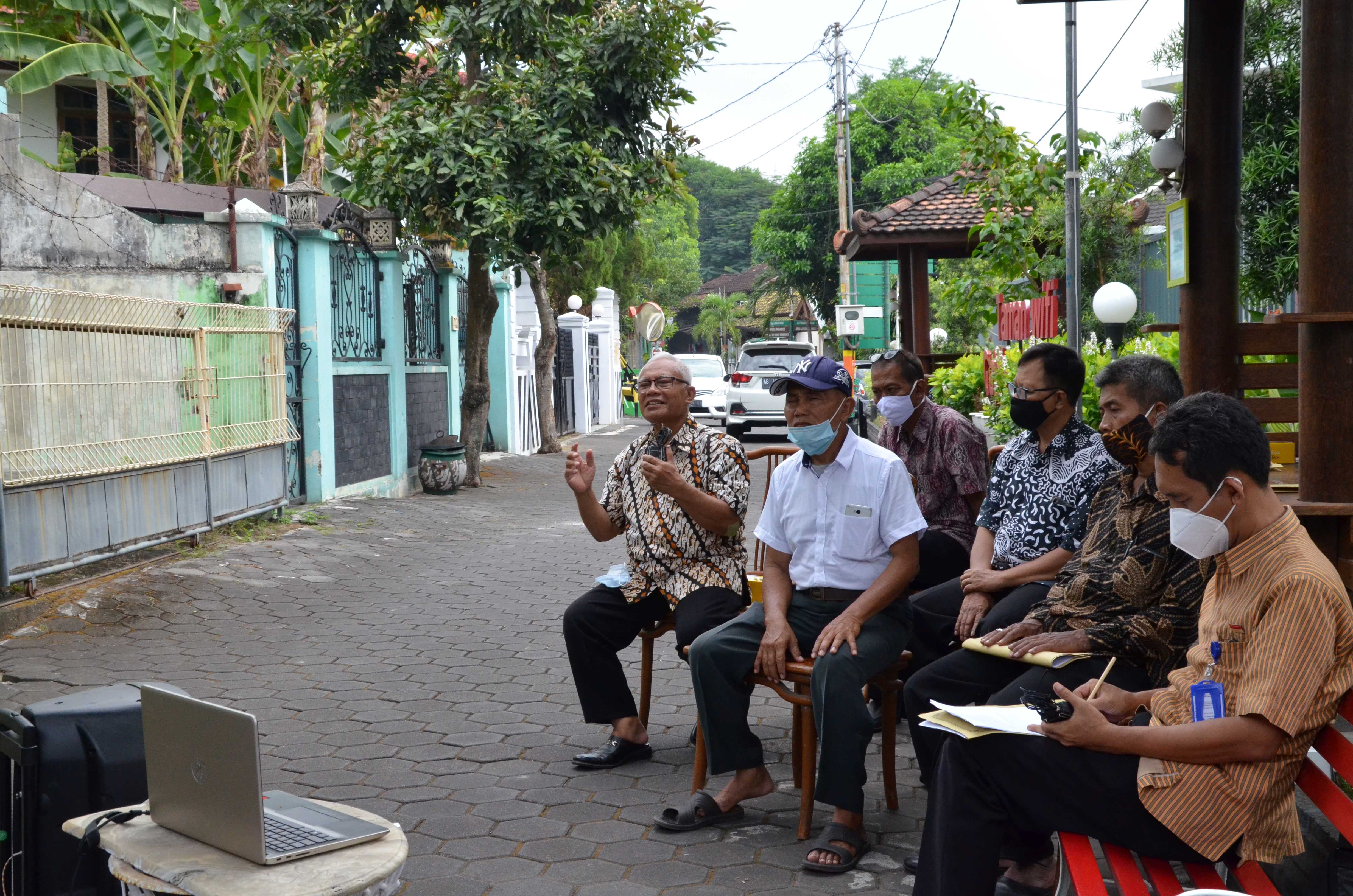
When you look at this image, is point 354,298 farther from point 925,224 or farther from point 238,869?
point 238,869

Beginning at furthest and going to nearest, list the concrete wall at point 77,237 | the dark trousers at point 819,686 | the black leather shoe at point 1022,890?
the concrete wall at point 77,237, the dark trousers at point 819,686, the black leather shoe at point 1022,890

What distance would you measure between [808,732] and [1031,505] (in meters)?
1.15

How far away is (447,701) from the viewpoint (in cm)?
614

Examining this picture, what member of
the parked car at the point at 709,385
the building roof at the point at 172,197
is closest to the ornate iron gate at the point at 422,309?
the building roof at the point at 172,197

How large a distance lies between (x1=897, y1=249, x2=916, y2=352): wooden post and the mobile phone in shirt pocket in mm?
10942

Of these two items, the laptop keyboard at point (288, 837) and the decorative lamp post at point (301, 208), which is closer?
the laptop keyboard at point (288, 837)

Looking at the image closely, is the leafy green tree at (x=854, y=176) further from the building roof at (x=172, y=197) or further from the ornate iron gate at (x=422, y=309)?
the building roof at (x=172, y=197)

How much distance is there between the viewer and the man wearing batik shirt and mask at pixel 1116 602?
11.7 ft

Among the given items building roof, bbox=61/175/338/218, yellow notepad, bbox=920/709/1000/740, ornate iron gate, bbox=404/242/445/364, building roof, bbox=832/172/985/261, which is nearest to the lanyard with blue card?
yellow notepad, bbox=920/709/1000/740

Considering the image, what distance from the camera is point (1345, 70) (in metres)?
4.07

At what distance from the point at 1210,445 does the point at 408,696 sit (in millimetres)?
4473

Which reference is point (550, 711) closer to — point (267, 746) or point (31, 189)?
point (267, 746)

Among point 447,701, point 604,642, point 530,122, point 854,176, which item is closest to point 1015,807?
point 604,642

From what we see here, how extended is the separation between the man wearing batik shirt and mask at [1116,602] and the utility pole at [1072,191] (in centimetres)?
414
